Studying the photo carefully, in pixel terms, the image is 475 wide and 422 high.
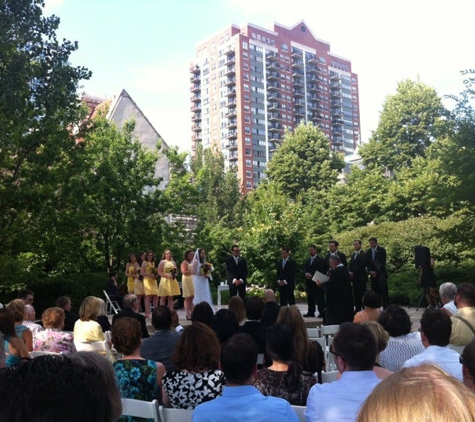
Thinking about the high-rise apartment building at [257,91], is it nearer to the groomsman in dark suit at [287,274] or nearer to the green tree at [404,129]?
the green tree at [404,129]

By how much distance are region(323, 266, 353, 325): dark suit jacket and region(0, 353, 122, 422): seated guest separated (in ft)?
35.7

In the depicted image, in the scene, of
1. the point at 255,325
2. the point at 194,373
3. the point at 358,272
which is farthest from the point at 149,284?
the point at 194,373

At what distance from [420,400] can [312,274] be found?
1396cm

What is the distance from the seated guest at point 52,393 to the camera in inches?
48.2

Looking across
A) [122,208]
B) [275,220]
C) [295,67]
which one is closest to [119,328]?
[122,208]

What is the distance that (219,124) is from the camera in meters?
106

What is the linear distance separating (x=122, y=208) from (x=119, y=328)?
18.6 m

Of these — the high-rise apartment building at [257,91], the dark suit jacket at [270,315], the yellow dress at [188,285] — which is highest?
the high-rise apartment building at [257,91]

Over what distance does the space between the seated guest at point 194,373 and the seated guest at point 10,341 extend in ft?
5.82

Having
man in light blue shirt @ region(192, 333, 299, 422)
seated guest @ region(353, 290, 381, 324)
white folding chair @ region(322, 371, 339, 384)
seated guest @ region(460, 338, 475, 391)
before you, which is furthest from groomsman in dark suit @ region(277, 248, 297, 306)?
seated guest @ region(460, 338, 475, 391)

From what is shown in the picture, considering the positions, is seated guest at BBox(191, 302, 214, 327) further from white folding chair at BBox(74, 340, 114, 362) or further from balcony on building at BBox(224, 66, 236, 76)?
balcony on building at BBox(224, 66, 236, 76)

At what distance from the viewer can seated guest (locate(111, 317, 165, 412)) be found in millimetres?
4444

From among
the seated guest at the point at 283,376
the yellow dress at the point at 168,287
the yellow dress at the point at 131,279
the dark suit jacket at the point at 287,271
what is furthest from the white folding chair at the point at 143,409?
the dark suit jacket at the point at 287,271

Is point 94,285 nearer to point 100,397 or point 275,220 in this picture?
point 275,220
